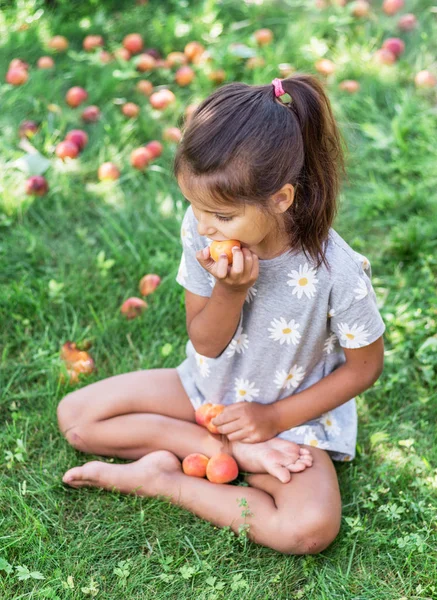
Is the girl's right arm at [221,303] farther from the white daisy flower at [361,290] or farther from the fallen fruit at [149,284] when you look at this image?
the fallen fruit at [149,284]

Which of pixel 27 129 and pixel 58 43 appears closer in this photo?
pixel 27 129

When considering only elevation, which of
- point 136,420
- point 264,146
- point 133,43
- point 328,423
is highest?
point 264,146

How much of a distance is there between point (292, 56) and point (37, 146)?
1425 millimetres

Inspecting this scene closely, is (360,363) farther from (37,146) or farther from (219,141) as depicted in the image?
(37,146)

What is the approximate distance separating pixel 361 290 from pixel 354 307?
49 millimetres

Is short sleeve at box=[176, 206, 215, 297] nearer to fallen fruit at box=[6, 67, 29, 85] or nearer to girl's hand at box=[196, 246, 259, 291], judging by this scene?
girl's hand at box=[196, 246, 259, 291]

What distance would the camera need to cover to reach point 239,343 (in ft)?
6.92

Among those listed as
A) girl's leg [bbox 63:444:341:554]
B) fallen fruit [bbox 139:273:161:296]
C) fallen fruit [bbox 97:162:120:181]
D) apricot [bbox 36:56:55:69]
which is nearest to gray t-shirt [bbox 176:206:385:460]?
girl's leg [bbox 63:444:341:554]

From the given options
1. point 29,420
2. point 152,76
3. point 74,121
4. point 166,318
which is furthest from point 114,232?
point 152,76

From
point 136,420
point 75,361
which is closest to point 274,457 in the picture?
point 136,420

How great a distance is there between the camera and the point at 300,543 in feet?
6.40

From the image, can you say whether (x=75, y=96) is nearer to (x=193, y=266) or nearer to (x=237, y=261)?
(x=193, y=266)

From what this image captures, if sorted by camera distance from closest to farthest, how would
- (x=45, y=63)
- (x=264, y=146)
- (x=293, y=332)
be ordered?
(x=264, y=146)
(x=293, y=332)
(x=45, y=63)

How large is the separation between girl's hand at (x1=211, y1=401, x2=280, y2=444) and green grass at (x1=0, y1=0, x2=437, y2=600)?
26cm
